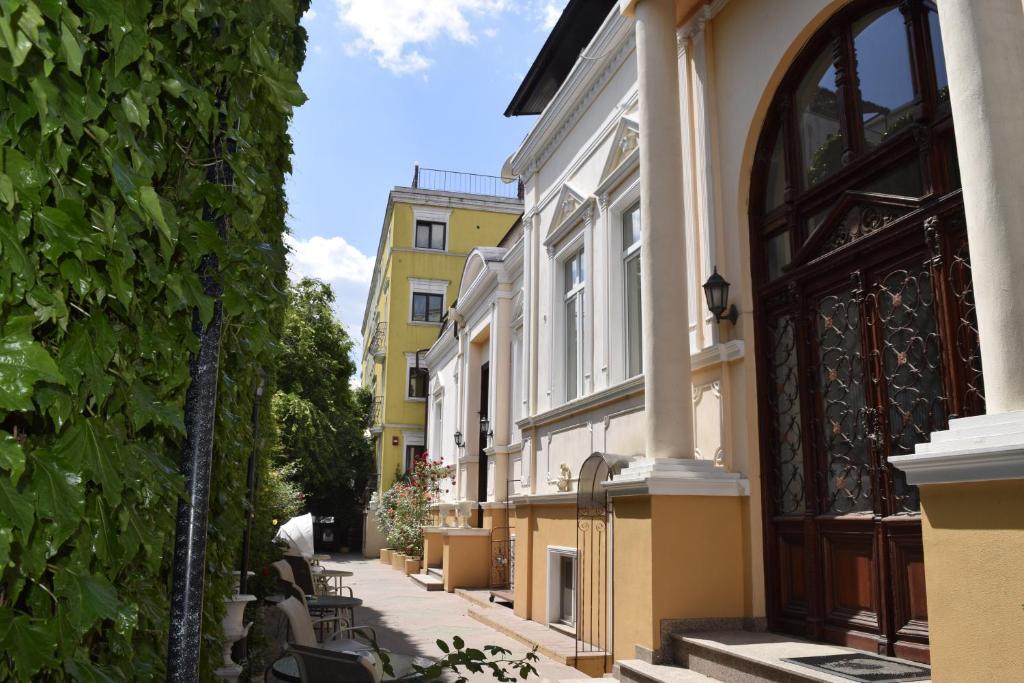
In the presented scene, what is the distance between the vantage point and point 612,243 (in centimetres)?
972

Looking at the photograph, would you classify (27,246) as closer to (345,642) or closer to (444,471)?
(345,642)

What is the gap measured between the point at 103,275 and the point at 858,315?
569 centimetres

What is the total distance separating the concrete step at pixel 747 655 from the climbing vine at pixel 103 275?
428 centimetres

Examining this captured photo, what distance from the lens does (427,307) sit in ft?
107

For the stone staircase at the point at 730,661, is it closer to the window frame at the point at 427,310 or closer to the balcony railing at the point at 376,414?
the balcony railing at the point at 376,414

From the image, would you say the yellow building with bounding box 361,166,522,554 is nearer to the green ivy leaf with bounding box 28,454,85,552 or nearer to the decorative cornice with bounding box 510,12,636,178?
the decorative cornice with bounding box 510,12,636,178

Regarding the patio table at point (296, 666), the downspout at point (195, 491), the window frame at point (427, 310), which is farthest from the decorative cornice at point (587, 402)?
the window frame at point (427, 310)

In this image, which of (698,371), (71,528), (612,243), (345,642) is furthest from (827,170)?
(71,528)

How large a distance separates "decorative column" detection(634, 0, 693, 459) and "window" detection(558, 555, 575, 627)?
372 cm

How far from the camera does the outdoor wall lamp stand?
7246 mm

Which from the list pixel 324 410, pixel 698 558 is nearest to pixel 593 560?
pixel 698 558

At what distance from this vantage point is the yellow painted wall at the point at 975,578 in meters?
3.79

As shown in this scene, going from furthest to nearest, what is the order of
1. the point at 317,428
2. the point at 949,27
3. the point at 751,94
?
the point at 317,428, the point at 751,94, the point at 949,27

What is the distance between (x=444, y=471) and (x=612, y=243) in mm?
12173
